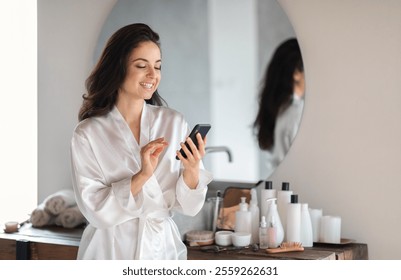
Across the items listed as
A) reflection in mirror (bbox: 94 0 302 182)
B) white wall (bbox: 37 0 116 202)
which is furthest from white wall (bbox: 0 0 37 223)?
reflection in mirror (bbox: 94 0 302 182)

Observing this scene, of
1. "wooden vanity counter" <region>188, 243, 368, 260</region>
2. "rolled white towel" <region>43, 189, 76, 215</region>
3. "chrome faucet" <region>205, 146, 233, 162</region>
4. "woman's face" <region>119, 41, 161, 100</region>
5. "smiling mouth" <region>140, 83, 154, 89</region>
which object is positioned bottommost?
"wooden vanity counter" <region>188, 243, 368, 260</region>

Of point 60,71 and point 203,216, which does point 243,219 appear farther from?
point 60,71

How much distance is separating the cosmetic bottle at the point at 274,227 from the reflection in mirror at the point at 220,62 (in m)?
0.19

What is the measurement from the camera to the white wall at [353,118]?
67.6 inches

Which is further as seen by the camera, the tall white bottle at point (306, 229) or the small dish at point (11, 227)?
the small dish at point (11, 227)

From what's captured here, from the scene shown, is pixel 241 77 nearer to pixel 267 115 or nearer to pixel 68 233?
pixel 267 115

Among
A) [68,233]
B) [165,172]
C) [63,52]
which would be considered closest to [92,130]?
[165,172]

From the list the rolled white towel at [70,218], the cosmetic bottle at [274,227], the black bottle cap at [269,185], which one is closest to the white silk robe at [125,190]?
the cosmetic bottle at [274,227]

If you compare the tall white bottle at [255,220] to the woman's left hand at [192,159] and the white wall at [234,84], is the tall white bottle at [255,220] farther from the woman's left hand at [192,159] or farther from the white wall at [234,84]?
the woman's left hand at [192,159]

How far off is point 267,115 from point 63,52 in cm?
79

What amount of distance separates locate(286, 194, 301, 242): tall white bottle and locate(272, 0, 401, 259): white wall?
138 mm

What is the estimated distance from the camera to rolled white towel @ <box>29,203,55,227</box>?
212 cm

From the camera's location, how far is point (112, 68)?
142 cm

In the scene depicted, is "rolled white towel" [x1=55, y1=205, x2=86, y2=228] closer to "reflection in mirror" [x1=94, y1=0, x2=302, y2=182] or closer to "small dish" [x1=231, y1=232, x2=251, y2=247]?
"reflection in mirror" [x1=94, y1=0, x2=302, y2=182]
